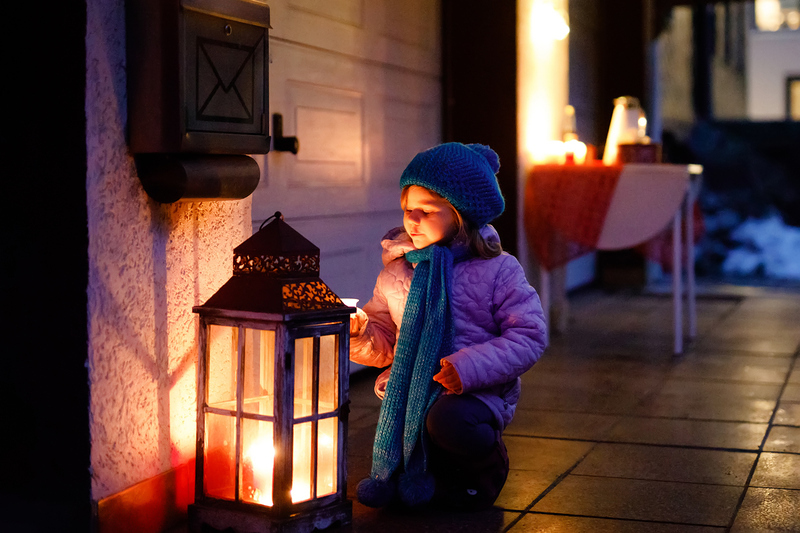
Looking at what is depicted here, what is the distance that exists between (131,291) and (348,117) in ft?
6.09

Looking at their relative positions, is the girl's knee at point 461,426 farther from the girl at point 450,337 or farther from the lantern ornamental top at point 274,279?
the lantern ornamental top at point 274,279

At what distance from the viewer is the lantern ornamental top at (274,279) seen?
2008 millimetres

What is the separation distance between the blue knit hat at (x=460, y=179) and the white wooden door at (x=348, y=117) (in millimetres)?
1011

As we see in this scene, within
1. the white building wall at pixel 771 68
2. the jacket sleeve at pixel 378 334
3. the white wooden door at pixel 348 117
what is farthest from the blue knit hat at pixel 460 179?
the white building wall at pixel 771 68

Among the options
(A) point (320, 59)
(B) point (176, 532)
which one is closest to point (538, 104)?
(A) point (320, 59)

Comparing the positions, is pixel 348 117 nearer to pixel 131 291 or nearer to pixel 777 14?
pixel 131 291

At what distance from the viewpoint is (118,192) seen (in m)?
2.03

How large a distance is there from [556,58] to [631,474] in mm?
3145

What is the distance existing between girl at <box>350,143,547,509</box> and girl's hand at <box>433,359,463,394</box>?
0.05 meters

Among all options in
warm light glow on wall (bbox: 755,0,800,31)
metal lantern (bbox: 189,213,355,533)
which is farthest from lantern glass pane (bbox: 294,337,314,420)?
warm light glow on wall (bbox: 755,0,800,31)

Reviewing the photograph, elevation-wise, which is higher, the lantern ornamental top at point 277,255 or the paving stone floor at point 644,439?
the lantern ornamental top at point 277,255

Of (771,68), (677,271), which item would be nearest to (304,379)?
(677,271)

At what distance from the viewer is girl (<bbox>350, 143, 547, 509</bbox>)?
2.27 m

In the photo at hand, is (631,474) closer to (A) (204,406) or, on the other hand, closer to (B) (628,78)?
(A) (204,406)
